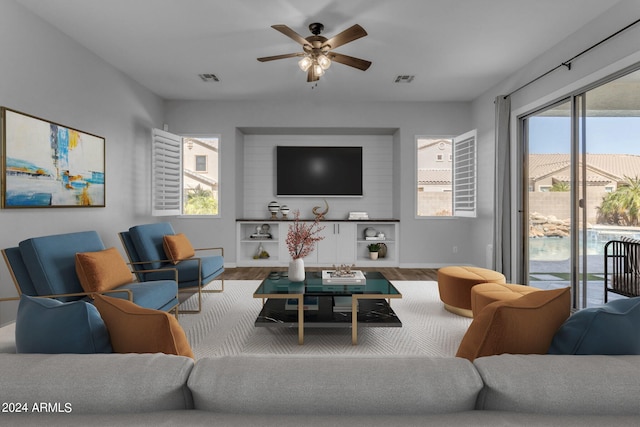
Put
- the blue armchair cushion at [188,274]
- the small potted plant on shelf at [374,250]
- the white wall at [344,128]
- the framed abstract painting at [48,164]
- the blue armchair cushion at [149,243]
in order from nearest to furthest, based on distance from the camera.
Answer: the framed abstract painting at [48,164] → the blue armchair cushion at [188,274] → the blue armchair cushion at [149,243] → the white wall at [344,128] → the small potted plant on shelf at [374,250]

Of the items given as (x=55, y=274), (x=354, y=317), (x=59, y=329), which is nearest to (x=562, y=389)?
(x=59, y=329)

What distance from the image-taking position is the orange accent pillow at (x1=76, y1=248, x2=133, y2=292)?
105 inches

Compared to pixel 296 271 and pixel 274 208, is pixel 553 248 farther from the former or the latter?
pixel 274 208

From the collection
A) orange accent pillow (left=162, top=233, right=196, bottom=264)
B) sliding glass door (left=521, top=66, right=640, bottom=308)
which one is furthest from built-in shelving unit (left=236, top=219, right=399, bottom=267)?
sliding glass door (left=521, top=66, right=640, bottom=308)

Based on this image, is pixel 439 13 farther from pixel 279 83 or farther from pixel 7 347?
pixel 7 347

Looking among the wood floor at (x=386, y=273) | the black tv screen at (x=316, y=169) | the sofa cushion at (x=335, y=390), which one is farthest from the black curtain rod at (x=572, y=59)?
the sofa cushion at (x=335, y=390)

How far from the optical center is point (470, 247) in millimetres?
5934

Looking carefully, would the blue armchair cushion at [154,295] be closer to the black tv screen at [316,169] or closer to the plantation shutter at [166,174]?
the plantation shutter at [166,174]

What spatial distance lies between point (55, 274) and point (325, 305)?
2.13 meters

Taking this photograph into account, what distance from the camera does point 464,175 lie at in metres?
5.49

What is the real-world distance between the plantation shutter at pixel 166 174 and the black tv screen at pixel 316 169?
1.63 m

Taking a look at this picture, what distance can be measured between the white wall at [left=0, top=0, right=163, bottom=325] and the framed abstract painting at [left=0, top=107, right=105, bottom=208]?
9 centimetres

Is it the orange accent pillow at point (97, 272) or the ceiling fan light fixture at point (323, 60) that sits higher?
the ceiling fan light fixture at point (323, 60)

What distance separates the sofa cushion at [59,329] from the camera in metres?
1.02
